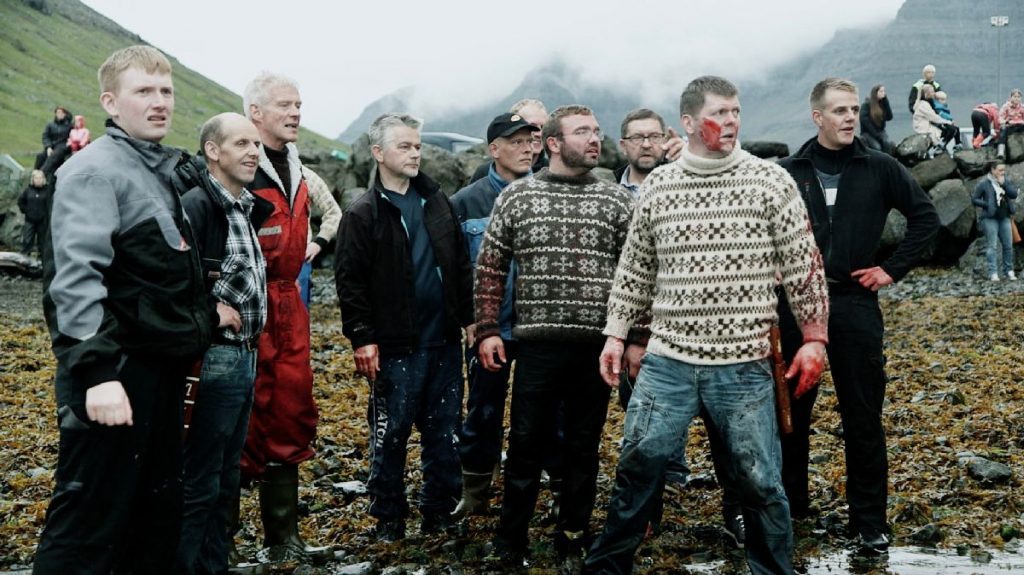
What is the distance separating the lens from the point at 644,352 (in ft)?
19.9

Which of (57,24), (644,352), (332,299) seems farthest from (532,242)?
(57,24)

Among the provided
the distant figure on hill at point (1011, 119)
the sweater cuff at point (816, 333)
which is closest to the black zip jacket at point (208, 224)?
the sweater cuff at point (816, 333)

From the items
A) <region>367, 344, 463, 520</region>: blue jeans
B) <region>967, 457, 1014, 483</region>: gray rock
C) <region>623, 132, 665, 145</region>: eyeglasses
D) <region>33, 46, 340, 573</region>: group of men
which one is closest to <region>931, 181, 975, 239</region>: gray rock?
<region>967, 457, 1014, 483</region>: gray rock

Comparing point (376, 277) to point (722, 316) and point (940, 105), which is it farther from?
point (940, 105)

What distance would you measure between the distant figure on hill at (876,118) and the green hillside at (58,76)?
236 feet

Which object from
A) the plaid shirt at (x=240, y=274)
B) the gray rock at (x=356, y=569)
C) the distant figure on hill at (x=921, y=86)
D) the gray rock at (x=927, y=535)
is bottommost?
the gray rock at (x=356, y=569)

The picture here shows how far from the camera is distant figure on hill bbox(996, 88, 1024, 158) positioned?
28.7 m

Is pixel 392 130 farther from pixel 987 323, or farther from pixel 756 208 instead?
pixel 987 323

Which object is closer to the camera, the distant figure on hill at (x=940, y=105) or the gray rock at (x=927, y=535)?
the gray rock at (x=927, y=535)

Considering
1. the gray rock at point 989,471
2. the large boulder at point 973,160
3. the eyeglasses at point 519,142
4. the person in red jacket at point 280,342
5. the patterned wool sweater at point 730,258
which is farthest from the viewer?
the large boulder at point 973,160

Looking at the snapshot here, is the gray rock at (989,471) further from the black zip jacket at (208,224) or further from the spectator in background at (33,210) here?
the spectator in background at (33,210)

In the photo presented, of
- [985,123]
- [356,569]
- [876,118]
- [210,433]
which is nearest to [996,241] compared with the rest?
[876,118]

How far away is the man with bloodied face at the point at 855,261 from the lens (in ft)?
22.3

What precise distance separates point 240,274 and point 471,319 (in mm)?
2011
